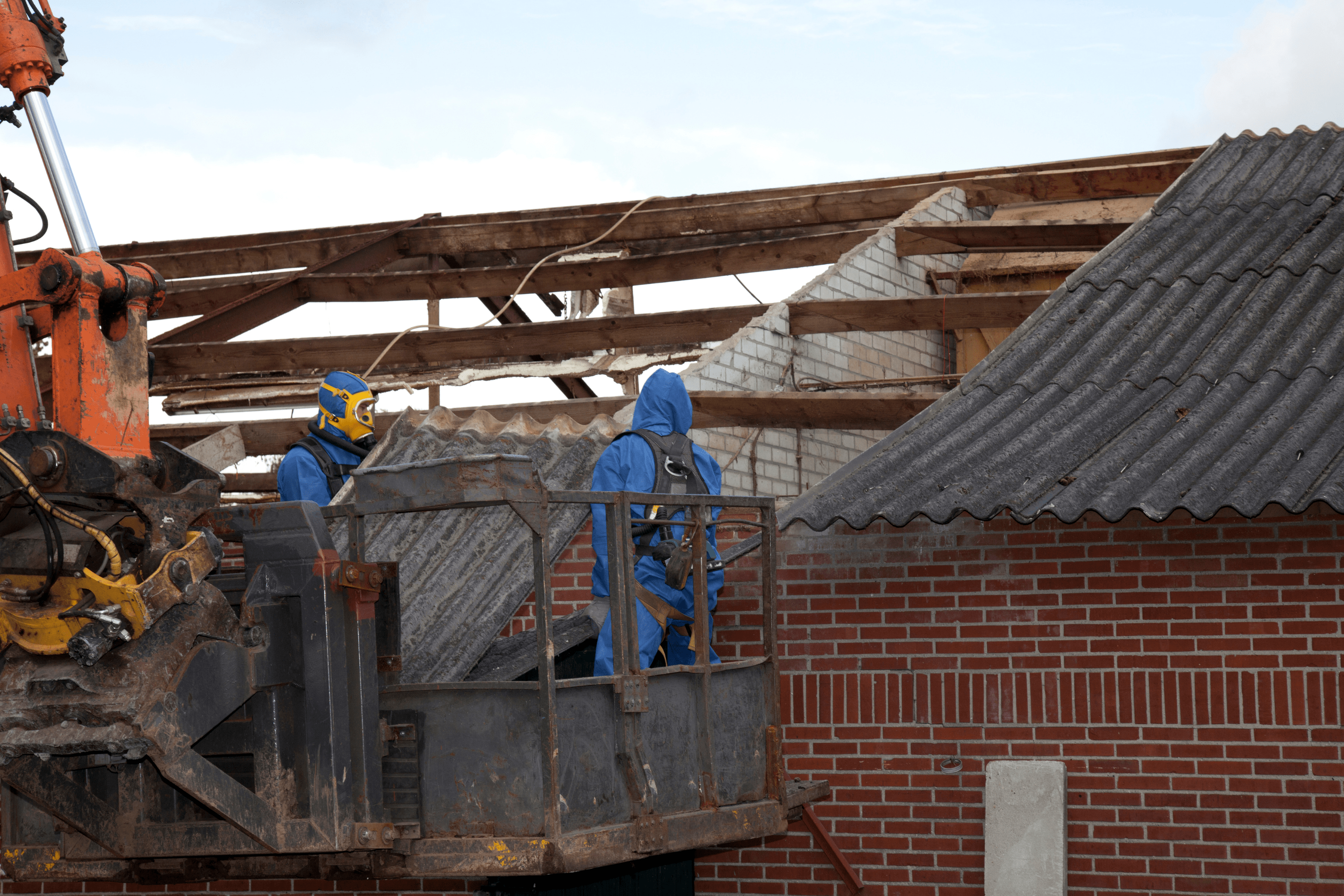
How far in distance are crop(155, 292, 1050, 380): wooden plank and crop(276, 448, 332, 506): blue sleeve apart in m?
3.02

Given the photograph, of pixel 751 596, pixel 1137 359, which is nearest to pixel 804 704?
pixel 751 596

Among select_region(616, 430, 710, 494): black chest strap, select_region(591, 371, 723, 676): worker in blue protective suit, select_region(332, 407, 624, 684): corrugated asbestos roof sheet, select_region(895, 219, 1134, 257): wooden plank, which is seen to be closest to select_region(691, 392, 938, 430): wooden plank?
select_region(332, 407, 624, 684): corrugated asbestos roof sheet

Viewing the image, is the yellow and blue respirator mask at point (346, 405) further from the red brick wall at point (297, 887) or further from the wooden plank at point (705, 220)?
the wooden plank at point (705, 220)

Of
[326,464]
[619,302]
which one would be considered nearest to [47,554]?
[326,464]

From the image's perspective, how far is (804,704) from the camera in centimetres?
740

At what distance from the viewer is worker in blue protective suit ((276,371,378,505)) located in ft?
23.7

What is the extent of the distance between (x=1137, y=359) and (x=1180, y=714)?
2.08 m

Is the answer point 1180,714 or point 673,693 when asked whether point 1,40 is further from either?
point 1180,714

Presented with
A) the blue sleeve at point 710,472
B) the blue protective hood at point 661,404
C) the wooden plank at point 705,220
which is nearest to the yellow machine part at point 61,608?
the blue protective hood at point 661,404

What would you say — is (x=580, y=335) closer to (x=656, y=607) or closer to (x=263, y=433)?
(x=263, y=433)

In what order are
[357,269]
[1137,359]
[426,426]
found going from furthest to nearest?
[357,269] < [426,426] < [1137,359]

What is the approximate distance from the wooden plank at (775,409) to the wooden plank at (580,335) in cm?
93

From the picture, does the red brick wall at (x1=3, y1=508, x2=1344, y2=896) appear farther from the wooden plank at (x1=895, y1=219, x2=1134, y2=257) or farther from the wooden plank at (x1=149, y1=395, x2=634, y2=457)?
the wooden plank at (x1=895, y1=219, x2=1134, y2=257)

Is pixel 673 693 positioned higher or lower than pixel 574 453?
lower
